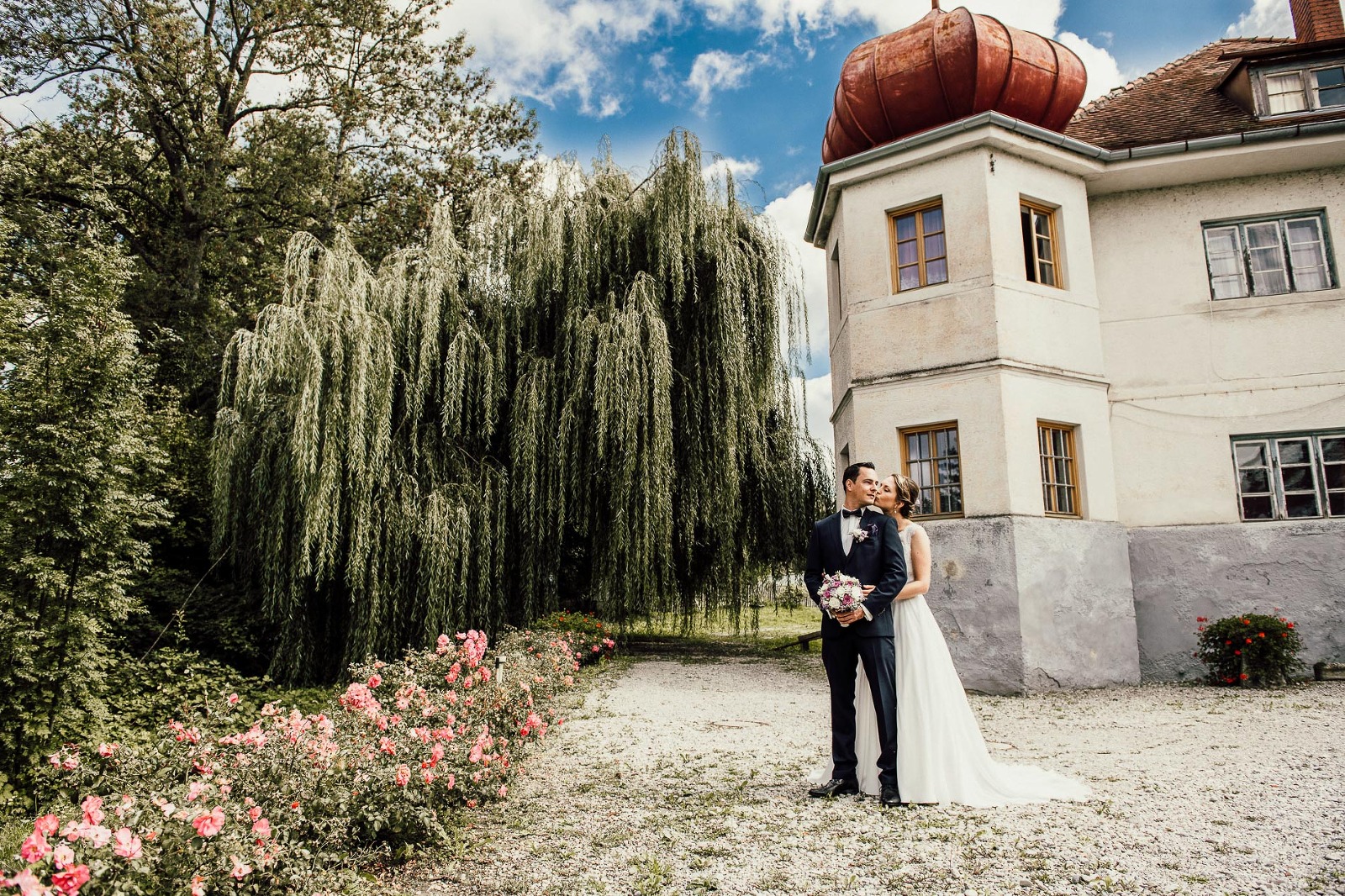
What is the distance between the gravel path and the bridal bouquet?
1118mm

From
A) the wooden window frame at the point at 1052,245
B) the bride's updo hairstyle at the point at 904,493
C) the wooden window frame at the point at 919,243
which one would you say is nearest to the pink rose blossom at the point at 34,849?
the bride's updo hairstyle at the point at 904,493

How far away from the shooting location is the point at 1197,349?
1084 centimetres

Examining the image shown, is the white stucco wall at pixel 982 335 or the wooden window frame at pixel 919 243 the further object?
the wooden window frame at pixel 919 243

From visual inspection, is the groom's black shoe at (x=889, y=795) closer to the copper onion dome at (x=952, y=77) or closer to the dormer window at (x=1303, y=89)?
the copper onion dome at (x=952, y=77)

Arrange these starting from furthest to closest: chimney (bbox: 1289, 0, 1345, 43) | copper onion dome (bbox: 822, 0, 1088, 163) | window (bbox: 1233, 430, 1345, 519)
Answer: chimney (bbox: 1289, 0, 1345, 43) → copper onion dome (bbox: 822, 0, 1088, 163) → window (bbox: 1233, 430, 1345, 519)

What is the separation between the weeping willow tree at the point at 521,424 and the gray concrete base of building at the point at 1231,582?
4.65m

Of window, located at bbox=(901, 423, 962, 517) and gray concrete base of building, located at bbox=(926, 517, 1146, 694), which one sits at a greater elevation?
window, located at bbox=(901, 423, 962, 517)

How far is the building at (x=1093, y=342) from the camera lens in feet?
32.3

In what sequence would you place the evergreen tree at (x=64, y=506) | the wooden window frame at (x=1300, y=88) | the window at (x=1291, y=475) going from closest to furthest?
the evergreen tree at (x=64, y=506) < the window at (x=1291, y=475) < the wooden window frame at (x=1300, y=88)

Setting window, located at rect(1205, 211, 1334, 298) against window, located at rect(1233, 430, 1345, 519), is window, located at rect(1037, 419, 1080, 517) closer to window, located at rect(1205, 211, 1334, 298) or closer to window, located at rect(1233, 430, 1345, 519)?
window, located at rect(1233, 430, 1345, 519)

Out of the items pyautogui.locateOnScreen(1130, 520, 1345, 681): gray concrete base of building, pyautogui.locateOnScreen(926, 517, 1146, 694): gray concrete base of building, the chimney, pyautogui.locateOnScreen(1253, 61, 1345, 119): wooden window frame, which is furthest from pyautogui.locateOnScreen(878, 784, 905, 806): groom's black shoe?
the chimney

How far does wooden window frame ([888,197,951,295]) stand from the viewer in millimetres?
10578

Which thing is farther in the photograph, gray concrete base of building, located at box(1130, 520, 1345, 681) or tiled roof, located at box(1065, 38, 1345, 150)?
tiled roof, located at box(1065, 38, 1345, 150)

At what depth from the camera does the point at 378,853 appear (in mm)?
4102
